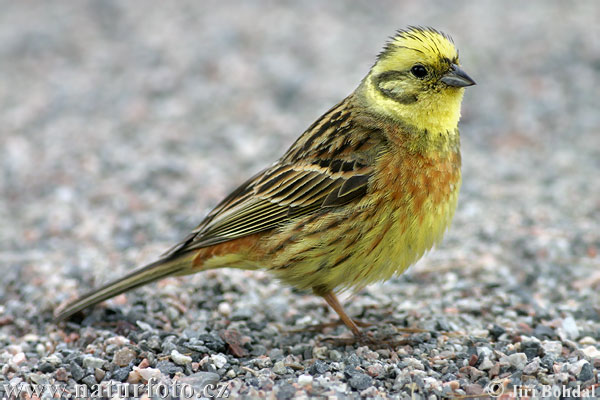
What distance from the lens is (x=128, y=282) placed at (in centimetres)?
527

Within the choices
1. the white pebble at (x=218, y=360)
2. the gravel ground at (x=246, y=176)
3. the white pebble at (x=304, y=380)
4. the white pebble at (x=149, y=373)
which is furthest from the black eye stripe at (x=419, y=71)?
the white pebble at (x=149, y=373)

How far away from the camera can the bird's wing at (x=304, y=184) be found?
16.6ft

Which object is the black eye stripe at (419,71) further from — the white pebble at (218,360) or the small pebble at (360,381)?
the white pebble at (218,360)

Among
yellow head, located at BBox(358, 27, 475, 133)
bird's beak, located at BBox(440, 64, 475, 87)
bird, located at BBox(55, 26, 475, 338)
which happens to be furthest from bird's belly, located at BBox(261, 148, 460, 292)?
bird's beak, located at BBox(440, 64, 475, 87)

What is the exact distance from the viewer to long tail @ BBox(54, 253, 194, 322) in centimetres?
528

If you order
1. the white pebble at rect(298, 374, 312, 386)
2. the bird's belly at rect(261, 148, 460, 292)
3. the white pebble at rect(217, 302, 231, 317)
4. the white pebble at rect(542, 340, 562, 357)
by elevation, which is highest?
the bird's belly at rect(261, 148, 460, 292)

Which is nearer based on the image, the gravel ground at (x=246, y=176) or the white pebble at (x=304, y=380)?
the white pebble at (x=304, y=380)

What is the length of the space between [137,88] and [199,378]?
682cm

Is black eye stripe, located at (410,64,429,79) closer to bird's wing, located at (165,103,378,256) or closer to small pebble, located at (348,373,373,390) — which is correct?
bird's wing, located at (165,103,378,256)

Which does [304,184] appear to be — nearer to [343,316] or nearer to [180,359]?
[343,316]

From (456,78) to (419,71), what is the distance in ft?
0.84

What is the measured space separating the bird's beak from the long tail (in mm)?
2106

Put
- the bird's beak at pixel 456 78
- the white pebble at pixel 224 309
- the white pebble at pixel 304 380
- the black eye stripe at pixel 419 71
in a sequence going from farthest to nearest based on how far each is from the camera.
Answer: the white pebble at pixel 224 309, the black eye stripe at pixel 419 71, the bird's beak at pixel 456 78, the white pebble at pixel 304 380

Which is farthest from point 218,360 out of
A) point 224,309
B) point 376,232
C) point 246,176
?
point 246,176
